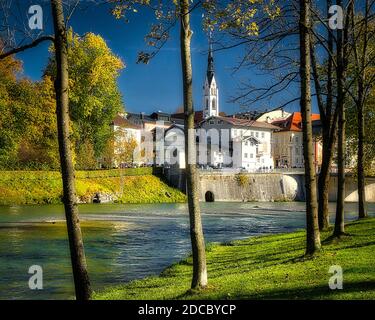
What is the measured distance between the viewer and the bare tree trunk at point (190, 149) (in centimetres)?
1034

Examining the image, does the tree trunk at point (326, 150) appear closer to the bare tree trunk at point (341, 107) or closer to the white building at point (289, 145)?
the bare tree trunk at point (341, 107)

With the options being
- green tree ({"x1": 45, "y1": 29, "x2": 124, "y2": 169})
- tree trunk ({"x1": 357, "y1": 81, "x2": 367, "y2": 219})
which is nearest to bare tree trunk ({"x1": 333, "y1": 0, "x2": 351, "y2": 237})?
tree trunk ({"x1": 357, "y1": 81, "x2": 367, "y2": 219})

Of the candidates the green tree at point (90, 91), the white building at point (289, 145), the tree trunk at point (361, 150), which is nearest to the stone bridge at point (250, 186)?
the green tree at point (90, 91)

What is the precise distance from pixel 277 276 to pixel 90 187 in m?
54.7

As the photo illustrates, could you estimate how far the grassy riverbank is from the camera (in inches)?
2281

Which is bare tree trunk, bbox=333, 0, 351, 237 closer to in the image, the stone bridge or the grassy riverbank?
the grassy riverbank

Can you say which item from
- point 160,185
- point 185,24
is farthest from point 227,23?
point 160,185

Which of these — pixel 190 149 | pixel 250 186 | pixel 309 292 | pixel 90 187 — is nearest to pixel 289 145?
pixel 250 186

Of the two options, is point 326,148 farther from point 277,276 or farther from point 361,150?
A: point 277,276

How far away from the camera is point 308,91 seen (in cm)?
1375

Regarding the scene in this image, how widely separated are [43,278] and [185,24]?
32.4 ft

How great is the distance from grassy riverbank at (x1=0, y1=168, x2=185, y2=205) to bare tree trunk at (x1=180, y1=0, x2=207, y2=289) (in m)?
48.0

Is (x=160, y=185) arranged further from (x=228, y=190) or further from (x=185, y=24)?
(x=185, y=24)

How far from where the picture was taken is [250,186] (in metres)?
80.8
